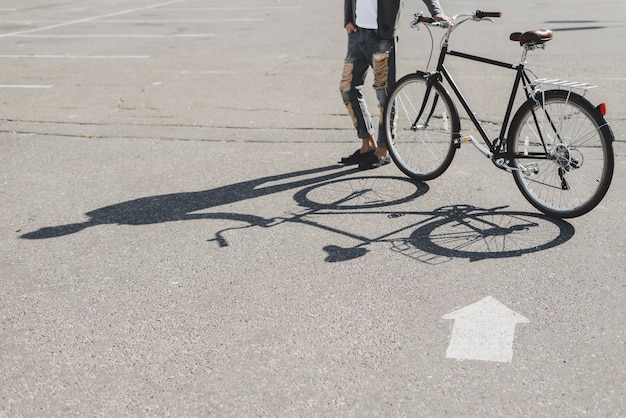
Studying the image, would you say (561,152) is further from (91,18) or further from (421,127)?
(91,18)

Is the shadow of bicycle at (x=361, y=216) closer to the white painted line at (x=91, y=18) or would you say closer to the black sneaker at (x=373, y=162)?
the black sneaker at (x=373, y=162)

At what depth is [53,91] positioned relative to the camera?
397 inches

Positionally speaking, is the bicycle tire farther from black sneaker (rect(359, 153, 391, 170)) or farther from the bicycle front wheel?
black sneaker (rect(359, 153, 391, 170))

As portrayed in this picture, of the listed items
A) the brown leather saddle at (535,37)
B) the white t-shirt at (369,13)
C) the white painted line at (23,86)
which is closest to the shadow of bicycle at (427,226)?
the brown leather saddle at (535,37)

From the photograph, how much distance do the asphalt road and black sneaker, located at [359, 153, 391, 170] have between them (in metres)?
0.06

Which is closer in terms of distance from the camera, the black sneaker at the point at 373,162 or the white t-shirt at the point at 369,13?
the white t-shirt at the point at 369,13

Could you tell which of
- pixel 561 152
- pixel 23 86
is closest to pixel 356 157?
pixel 561 152

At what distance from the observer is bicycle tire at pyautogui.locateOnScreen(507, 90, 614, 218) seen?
16.5ft

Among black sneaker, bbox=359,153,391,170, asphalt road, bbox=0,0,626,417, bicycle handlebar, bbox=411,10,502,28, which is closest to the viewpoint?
asphalt road, bbox=0,0,626,417

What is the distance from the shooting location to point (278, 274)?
4.79 metres

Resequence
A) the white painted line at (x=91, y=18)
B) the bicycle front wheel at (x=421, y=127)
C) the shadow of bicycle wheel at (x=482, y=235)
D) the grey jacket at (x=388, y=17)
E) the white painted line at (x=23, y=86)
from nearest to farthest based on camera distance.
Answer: the shadow of bicycle wheel at (x=482, y=235) → the bicycle front wheel at (x=421, y=127) → the grey jacket at (x=388, y=17) → the white painted line at (x=23, y=86) → the white painted line at (x=91, y=18)

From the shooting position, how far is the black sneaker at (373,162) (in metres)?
6.73

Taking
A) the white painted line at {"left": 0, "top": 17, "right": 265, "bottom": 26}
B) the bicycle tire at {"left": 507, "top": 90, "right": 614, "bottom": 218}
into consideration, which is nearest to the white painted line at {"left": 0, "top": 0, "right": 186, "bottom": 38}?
the white painted line at {"left": 0, "top": 17, "right": 265, "bottom": 26}

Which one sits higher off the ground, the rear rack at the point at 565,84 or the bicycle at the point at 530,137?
the rear rack at the point at 565,84
